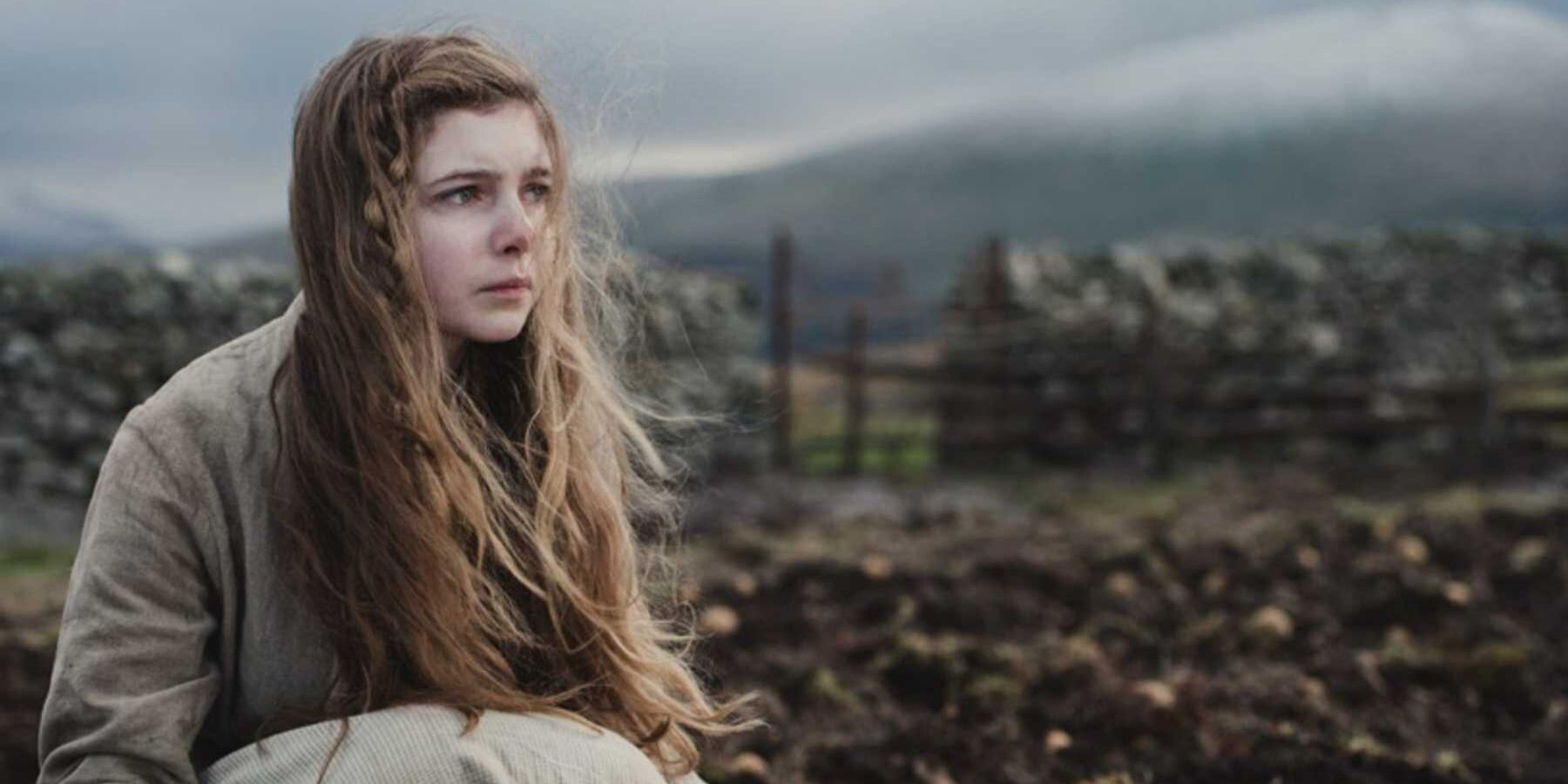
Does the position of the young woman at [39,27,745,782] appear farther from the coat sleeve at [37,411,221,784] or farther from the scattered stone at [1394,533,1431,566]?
the scattered stone at [1394,533,1431,566]

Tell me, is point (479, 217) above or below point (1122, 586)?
above

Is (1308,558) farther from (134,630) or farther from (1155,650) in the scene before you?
(134,630)

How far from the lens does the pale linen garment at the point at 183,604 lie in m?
1.75

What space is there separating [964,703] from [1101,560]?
95.1 inches

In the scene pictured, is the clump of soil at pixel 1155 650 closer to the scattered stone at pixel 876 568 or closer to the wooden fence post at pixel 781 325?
the scattered stone at pixel 876 568

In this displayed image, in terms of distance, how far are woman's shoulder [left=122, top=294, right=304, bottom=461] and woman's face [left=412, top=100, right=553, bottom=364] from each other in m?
0.18

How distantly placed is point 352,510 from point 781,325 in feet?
32.9

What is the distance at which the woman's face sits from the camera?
1.89 meters

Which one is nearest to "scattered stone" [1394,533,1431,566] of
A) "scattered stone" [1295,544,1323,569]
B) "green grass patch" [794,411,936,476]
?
"scattered stone" [1295,544,1323,569]

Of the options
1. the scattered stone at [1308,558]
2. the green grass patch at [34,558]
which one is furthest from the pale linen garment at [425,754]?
the green grass patch at [34,558]

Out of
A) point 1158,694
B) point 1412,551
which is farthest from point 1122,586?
point 1158,694

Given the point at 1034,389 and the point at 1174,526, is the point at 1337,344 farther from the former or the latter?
the point at 1174,526

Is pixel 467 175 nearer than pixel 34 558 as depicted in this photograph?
Yes

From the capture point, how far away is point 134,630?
5.74ft
